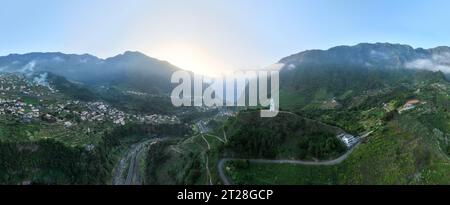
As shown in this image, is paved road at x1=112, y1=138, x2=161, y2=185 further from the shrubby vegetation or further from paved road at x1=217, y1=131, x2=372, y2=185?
the shrubby vegetation

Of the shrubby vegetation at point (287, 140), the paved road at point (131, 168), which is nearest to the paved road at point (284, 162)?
the shrubby vegetation at point (287, 140)

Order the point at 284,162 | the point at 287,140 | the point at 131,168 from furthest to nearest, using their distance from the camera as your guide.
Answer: the point at 131,168 < the point at 287,140 < the point at 284,162

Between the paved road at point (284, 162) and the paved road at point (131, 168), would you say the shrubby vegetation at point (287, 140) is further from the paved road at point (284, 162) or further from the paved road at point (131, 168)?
the paved road at point (131, 168)

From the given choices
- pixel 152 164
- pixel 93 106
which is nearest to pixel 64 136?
pixel 152 164

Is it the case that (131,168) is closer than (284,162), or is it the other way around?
(284,162)

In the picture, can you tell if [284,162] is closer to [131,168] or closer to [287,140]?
[287,140]

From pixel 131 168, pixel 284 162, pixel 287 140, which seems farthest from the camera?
pixel 131 168

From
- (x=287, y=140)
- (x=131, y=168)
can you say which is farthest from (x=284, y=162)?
(x=131, y=168)
